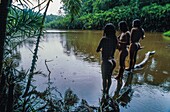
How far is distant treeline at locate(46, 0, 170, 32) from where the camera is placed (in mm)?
28031

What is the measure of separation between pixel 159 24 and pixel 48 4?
955 inches

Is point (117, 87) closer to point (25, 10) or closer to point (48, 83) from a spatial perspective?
point (48, 83)

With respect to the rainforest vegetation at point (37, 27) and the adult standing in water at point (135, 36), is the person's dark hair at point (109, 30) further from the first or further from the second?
the adult standing in water at point (135, 36)

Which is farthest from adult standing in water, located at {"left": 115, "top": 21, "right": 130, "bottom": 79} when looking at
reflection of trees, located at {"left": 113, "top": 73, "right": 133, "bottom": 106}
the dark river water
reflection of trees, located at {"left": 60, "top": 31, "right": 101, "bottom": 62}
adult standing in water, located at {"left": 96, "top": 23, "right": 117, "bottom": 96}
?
reflection of trees, located at {"left": 60, "top": 31, "right": 101, "bottom": 62}

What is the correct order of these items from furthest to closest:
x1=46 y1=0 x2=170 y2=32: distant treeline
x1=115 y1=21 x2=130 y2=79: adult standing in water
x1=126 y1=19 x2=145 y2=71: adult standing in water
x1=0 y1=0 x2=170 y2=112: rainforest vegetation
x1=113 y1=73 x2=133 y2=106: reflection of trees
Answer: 1. x1=46 y1=0 x2=170 y2=32: distant treeline
2. x1=126 y1=19 x2=145 y2=71: adult standing in water
3. x1=115 y1=21 x2=130 y2=79: adult standing in water
4. x1=113 y1=73 x2=133 y2=106: reflection of trees
5. x1=0 y1=0 x2=170 y2=112: rainforest vegetation

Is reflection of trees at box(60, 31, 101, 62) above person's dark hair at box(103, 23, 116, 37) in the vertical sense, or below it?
below

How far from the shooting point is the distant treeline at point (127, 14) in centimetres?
2803

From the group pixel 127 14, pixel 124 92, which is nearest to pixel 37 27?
pixel 124 92

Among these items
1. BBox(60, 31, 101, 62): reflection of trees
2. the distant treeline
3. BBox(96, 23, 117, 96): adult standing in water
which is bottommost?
BBox(60, 31, 101, 62): reflection of trees

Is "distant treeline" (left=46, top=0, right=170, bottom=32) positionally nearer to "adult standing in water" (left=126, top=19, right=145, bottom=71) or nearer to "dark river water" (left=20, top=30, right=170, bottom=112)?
"dark river water" (left=20, top=30, right=170, bottom=112)

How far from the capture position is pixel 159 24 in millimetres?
28047

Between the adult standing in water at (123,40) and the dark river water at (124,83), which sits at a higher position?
the adult standing in water at (123,40)

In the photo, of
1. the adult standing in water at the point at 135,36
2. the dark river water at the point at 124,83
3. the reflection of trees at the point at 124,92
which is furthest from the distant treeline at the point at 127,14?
the reflection of trees at the point at 124,92

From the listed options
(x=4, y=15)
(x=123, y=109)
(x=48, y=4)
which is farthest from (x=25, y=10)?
(x=123, y=109)
